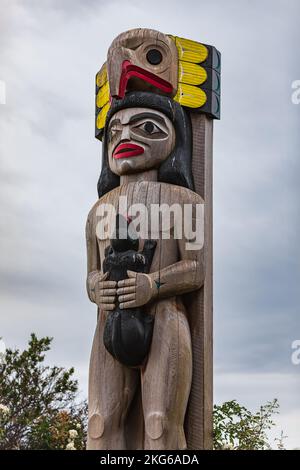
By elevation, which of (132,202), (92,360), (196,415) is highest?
(132,202)

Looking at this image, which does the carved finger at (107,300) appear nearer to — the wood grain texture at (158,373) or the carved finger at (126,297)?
the carved finger at (126,297)

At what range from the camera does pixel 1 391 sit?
12.0 metres

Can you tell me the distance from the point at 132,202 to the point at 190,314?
3.59 ft

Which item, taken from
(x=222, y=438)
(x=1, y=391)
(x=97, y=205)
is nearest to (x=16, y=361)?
(x=1, y=391)

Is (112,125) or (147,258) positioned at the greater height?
(112,125)

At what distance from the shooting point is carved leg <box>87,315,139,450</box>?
6547 millimetres

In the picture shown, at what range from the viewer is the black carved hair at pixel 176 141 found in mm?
7086

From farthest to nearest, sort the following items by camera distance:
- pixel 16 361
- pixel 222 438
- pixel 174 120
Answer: pixel 16 361
pixel 222 438
pixel 174 120

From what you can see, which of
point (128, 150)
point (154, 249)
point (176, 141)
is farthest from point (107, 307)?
point (176, 141)

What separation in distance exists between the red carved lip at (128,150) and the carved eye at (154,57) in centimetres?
86

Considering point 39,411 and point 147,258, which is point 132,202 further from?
point 39,411

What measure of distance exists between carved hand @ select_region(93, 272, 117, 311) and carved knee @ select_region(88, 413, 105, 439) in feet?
2.93

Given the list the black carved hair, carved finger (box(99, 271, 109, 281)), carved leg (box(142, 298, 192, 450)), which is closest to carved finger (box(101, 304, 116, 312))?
carved finger (box(99, 271, 109, 281))

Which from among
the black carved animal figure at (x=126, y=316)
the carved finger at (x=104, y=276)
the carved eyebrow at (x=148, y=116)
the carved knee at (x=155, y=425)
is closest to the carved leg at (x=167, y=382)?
the carved knee at (x=155, y=425)
